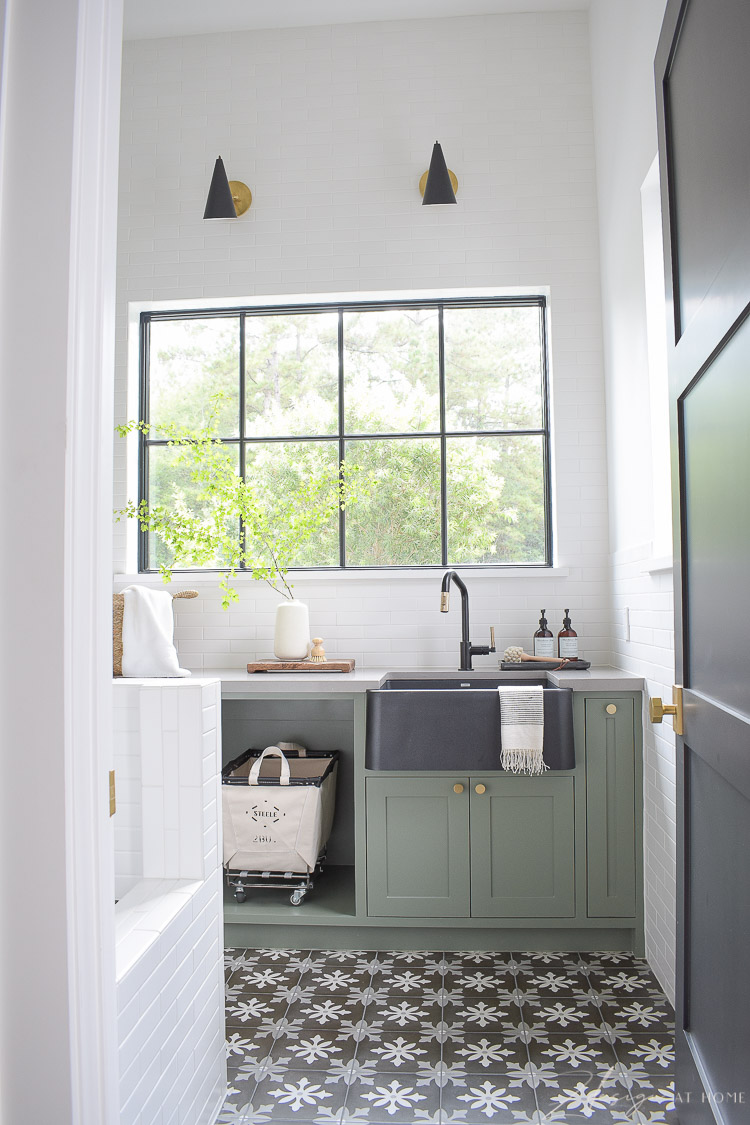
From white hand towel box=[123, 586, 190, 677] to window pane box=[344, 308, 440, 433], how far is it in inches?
51.5

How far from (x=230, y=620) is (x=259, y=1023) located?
1.67 metres

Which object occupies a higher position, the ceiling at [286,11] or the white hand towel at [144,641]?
the ceiling at [286,11]

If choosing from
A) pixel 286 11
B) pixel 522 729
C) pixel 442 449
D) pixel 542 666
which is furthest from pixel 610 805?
pixel 286 11

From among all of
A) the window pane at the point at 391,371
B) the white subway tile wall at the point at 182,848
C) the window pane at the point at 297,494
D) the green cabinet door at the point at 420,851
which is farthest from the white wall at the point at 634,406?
the white subway tile wall at the point at 182,848

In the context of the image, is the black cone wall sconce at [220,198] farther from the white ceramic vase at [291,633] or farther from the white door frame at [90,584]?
the white door frame at [90,584]

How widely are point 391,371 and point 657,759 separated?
2060mm

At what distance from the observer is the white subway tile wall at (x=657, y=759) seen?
2.44m

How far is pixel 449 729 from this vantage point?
273 centimetres

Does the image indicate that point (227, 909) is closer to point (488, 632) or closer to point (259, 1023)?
point (259, 1023)

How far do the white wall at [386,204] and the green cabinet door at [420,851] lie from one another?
2.57 ft

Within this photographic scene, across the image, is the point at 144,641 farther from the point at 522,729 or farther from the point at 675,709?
the point at 675,709

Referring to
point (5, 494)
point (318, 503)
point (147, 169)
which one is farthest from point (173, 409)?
point (5, 494)

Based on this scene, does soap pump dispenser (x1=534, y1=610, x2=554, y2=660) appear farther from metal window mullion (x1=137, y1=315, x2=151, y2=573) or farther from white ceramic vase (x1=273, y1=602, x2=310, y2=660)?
metal window mullion (x1=137, y1=315, x2=151, y2=573)

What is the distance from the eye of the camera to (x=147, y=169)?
373 centimetres
